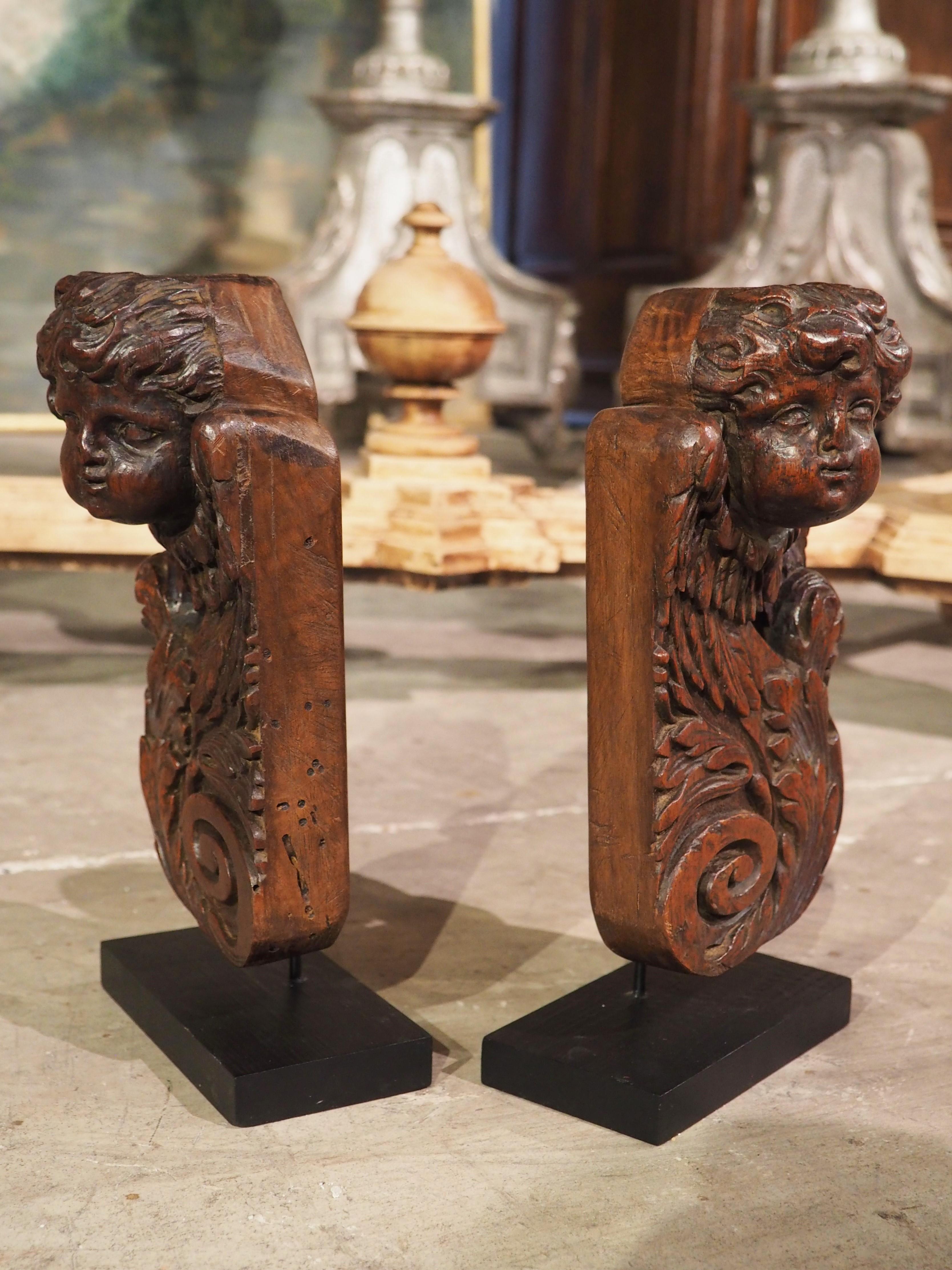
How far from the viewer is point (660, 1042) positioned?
156 centimetres

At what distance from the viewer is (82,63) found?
5.38 metres

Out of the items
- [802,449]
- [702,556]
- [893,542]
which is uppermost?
[802,449]

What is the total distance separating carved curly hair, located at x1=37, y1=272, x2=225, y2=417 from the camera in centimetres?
Answer: 149

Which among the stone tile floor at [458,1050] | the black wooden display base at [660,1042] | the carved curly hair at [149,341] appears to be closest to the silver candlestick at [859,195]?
the stone tile floor at [458,1050]

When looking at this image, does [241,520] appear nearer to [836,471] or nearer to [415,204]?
[836,471]

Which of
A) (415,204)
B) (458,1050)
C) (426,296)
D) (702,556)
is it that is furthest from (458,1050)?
(415,204)

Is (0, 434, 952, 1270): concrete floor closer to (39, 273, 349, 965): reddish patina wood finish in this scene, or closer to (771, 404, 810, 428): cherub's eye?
(39, 273, 349, 965): reddish patina wood finish

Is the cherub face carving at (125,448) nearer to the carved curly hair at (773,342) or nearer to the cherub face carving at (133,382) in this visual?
the cherub face carving at (133,382)

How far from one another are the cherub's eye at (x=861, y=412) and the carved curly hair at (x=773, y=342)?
0.03 m

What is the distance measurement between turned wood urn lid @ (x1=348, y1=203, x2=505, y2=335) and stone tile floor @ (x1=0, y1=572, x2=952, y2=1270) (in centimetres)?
73

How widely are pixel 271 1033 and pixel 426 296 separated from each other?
1.71 m

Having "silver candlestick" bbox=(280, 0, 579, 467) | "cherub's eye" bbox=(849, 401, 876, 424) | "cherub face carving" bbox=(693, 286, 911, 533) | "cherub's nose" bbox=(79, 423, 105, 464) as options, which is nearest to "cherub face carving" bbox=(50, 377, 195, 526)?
"cherub's nose" bbox=(79, 423, 105, 464)

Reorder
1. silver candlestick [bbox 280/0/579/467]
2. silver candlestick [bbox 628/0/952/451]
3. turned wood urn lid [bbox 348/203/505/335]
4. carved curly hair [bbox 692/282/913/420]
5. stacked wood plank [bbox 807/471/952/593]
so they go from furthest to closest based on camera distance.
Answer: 1. silver candlestick [bbox 280/0/579/467]
2. silver candlestick [bbox 628/0/952/451]
3. turned wood urn lid [bbox 348/203/505/335]
4. stacked wood plank [bbox 807/471/952/593]
5. carved curly hair [bbox 692/282/913/420]

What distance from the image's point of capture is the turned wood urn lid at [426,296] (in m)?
2.89
